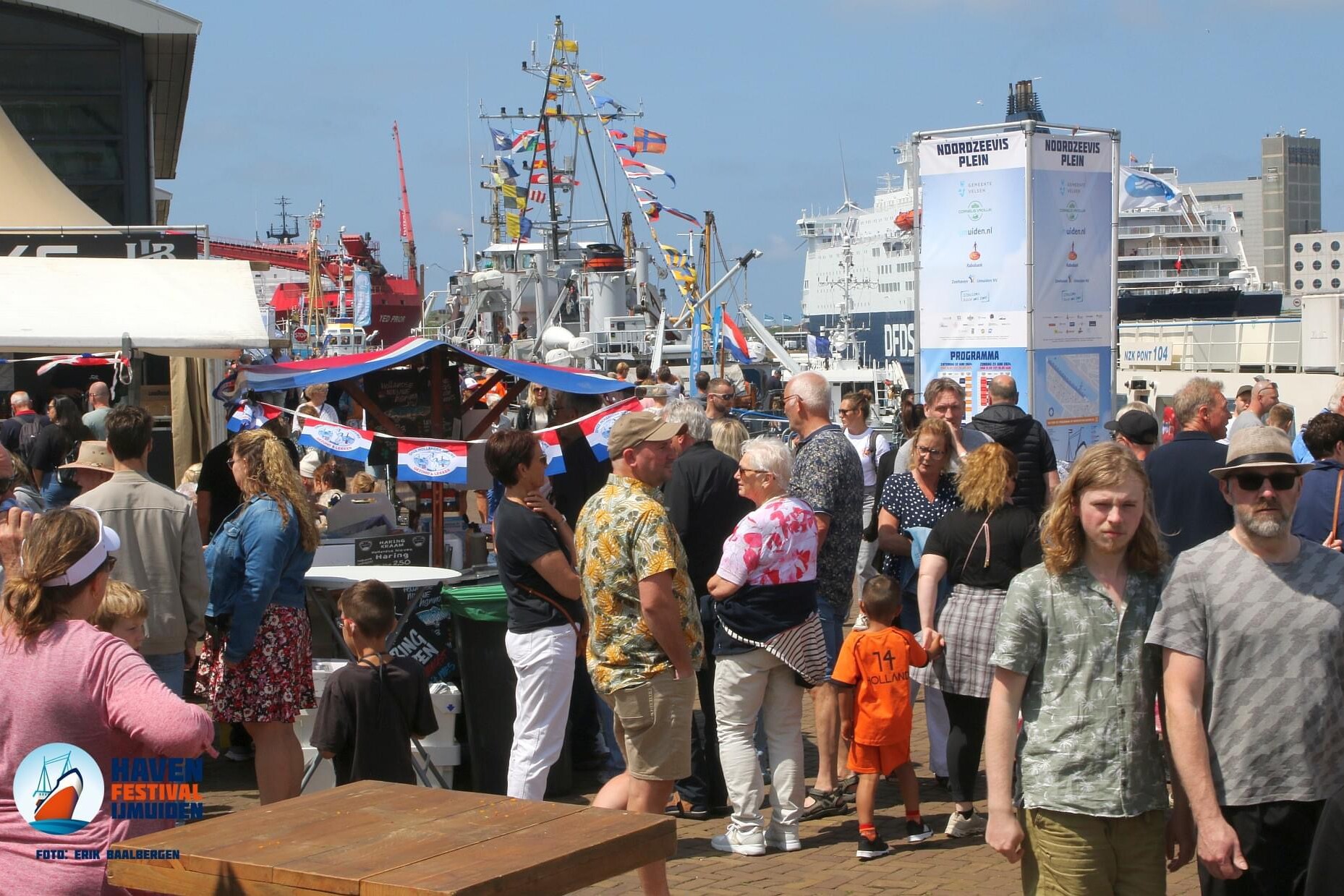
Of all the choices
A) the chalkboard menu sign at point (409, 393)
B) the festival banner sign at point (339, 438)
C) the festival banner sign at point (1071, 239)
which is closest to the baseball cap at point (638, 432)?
the festival banner sign at point (339, 438)

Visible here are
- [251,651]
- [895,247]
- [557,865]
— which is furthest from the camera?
[895,247]

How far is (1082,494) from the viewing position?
3537 millimetres

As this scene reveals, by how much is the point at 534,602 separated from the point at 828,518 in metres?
1.59

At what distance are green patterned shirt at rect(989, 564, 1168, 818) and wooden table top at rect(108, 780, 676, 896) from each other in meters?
0.99

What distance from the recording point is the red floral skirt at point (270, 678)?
5.77 m

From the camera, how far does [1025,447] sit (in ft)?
24.1

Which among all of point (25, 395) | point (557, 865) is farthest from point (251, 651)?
point (25, 395)

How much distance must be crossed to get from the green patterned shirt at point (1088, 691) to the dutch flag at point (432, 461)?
17.2 ft

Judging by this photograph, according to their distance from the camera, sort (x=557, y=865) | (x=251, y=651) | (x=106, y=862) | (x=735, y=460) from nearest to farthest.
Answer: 1. (x=557, y=865)
2. (x=106, y=862)
3. (x=251, y=651)
4. (x=735, y=460)

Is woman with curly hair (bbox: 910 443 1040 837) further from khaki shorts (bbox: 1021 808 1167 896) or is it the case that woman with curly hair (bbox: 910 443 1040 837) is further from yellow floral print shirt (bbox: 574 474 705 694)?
khaki shorts (bbox: 1021 808 1167 896)

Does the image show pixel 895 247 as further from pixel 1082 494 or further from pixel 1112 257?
pixel 1082 494

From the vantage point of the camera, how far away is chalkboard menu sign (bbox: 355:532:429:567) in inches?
302

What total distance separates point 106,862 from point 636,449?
234cm

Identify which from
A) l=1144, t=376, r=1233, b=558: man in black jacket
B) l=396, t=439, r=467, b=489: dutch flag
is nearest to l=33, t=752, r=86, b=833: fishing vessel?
l=1144, t=376, r=1233, b=558: man in black jacket
